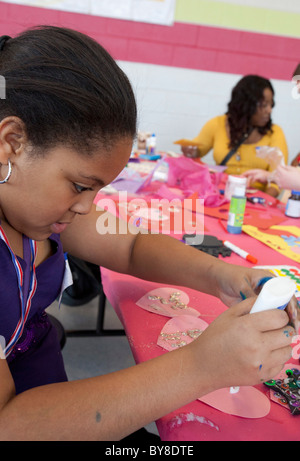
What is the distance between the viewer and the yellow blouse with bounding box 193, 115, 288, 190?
8.73 feet

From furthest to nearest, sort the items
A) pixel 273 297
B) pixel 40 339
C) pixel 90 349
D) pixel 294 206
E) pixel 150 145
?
pixel 150 145 → pixel 90 349 → pixel 294 206 → pixel 40 339 → pixel 273 297

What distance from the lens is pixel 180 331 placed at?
28.1 inches

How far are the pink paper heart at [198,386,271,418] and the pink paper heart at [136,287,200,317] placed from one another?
21cm

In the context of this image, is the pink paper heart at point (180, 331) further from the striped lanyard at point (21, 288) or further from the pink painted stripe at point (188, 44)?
the pink painted stripe at point (188, 44)

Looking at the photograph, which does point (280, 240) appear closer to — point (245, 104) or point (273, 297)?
point (273, 297)

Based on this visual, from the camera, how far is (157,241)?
2.93ft

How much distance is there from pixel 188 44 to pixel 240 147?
3.77ft

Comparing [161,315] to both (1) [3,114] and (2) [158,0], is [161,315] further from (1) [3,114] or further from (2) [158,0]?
(2) [158,0]

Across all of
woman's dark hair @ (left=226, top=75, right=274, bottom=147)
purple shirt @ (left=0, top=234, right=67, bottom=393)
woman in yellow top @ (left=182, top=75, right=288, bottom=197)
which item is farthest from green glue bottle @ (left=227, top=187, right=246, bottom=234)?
woman's dark hair @ (left=226, top=75, right=274, bottom=147)

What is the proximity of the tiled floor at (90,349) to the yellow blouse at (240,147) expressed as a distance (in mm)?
1242

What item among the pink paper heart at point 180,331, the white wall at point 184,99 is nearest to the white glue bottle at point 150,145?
the white wall at point 184,99

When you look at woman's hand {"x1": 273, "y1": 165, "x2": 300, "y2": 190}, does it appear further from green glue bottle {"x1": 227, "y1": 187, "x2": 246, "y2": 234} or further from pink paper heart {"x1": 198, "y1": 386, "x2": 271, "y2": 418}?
pink paper heart {"x1": 198, "y1": 386, "x2": 271, "y2": 418}

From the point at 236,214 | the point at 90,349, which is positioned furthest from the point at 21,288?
the point at 90,349

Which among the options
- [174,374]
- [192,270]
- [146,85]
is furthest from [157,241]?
[146,85]
